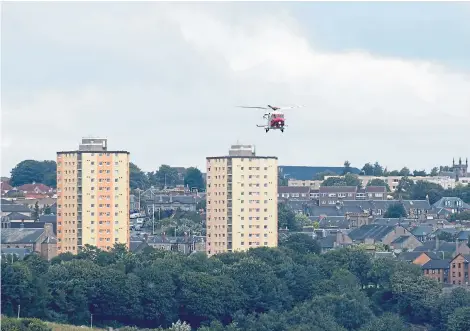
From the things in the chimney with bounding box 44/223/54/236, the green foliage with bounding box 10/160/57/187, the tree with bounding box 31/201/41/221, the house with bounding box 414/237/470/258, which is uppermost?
the green foliage with bounding box 10/160/57/187

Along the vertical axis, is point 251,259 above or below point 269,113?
below

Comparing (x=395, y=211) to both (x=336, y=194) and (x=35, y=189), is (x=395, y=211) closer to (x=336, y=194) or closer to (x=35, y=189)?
(x=336, y=194)

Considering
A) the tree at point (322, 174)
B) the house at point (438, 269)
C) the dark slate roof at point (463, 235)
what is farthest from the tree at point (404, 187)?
the house at point (438, 269)

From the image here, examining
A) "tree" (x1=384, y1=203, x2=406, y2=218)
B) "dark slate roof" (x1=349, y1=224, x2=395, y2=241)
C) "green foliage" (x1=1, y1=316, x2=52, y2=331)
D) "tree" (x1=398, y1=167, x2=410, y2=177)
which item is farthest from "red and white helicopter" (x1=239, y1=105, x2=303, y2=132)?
"tree" (x1=398, y1=167, x2=410, y2=177)

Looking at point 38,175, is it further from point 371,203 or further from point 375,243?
point 375,243

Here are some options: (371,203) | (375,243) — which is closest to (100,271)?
(375,243)

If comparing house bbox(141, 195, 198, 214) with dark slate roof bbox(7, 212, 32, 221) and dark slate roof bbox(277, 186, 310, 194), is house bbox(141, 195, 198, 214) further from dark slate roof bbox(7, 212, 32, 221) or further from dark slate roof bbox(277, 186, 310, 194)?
dark slate roof bbox(7, 212, 32, 221)
